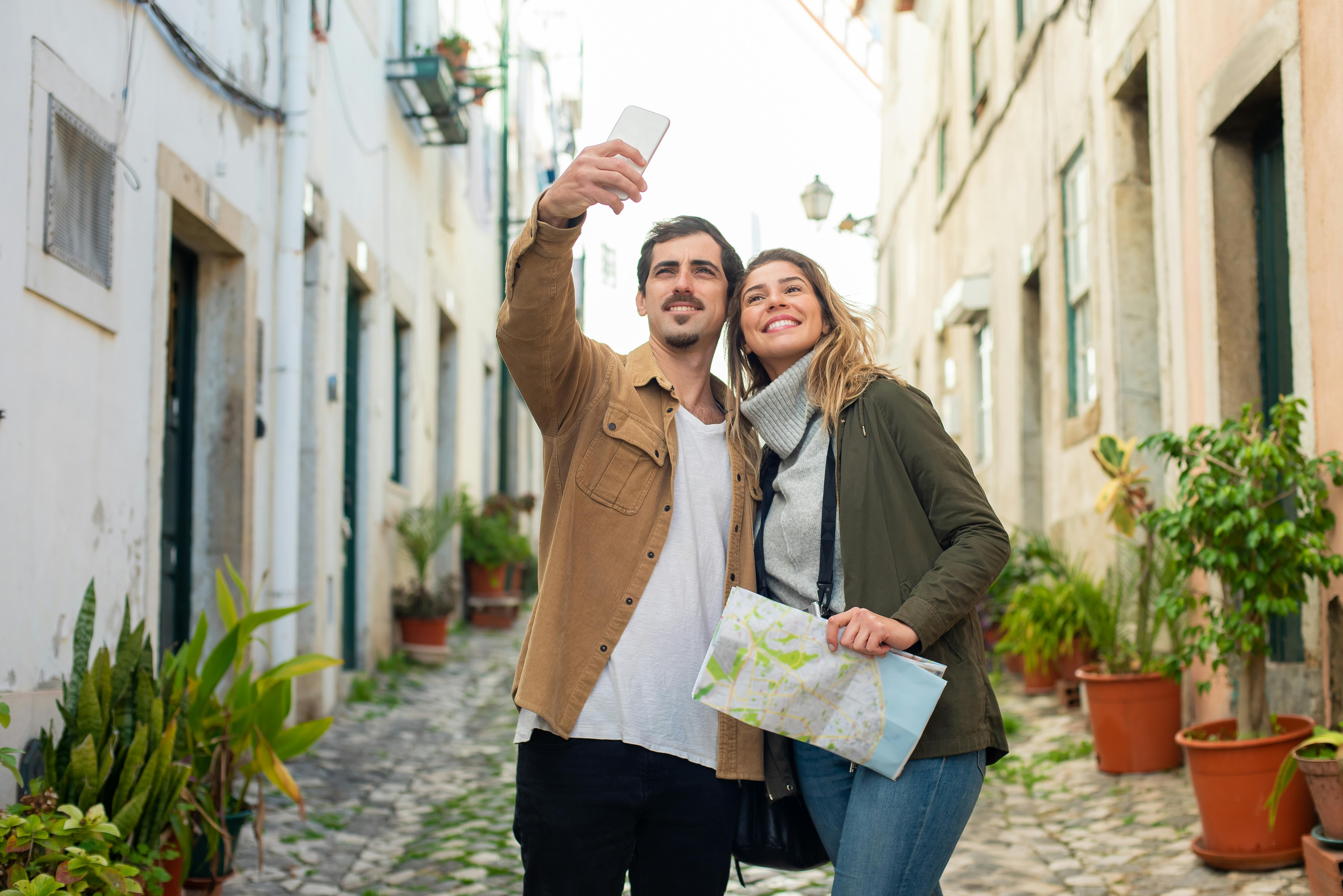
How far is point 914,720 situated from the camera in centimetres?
219

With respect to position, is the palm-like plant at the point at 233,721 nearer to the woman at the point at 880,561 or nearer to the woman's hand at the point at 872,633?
the woman at the point at 880,561

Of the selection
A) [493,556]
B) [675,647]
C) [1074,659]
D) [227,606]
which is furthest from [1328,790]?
[493,556]

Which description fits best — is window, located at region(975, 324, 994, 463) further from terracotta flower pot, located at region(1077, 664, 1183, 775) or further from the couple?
the couple

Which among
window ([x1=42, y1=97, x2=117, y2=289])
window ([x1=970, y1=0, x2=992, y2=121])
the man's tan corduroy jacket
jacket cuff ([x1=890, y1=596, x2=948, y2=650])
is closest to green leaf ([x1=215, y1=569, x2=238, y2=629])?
window ([x1=42, y1=97, x2=117, y2=289])

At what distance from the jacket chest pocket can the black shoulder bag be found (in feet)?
0.83

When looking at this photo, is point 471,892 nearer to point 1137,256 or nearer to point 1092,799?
point 1092,799

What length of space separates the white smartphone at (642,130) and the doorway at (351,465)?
279 inches

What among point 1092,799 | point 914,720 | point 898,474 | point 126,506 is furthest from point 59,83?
point 1092,799

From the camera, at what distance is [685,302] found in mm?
2760

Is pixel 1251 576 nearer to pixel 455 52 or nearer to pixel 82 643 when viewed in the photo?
pixel 82 643

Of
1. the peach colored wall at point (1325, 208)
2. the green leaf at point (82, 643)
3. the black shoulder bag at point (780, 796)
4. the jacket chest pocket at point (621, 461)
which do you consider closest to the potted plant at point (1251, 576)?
the peach colored wall at point (1325, 208)

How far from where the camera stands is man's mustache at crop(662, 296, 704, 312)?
275 cm

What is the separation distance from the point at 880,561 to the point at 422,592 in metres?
8.17

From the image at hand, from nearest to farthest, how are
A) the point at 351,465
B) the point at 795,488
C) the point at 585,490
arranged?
the point at 795,488 < the point at 585,490 < the point at 351,465
